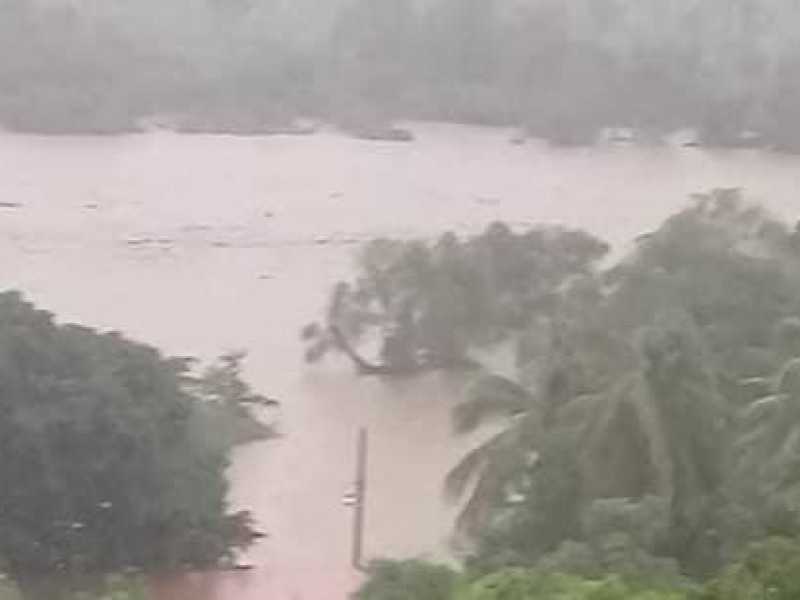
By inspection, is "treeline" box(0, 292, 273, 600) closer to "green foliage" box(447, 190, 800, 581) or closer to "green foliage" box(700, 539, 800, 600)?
"green foliage" box(447, 190, 800, 581)

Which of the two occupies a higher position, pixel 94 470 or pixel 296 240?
pixel 296 240

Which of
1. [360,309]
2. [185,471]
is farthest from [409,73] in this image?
[185,471]

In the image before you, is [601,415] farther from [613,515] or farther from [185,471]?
[185,471]

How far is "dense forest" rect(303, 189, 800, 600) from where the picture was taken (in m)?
3.32

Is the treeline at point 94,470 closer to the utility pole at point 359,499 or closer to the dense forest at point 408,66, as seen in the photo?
the utility pole at point 359,499

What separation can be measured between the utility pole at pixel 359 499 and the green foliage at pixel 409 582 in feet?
5.18

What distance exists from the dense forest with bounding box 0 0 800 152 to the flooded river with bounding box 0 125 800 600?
258 mm

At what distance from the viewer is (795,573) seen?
2238 millimetres

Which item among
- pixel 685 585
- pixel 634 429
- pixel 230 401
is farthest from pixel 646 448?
pixel 230 401

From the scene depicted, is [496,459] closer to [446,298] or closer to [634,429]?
[634,429]

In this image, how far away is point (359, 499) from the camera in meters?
5.83

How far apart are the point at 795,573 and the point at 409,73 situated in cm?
934

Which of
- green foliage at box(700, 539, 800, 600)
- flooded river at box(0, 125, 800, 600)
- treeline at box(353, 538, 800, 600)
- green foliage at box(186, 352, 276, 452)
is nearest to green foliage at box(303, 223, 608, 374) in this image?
flooded river at box(0, 125, 800, 600)

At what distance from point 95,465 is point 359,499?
129cm
